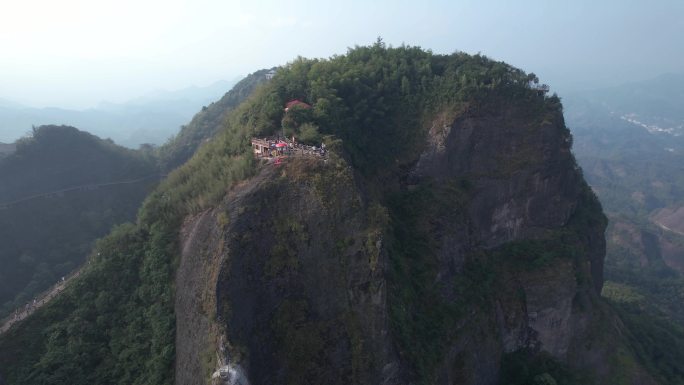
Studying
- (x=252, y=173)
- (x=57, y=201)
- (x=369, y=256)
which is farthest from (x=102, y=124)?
(x=369, y=256)

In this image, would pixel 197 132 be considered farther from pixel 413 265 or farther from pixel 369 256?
pixel 369 256

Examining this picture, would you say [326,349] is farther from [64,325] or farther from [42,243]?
[42,243]

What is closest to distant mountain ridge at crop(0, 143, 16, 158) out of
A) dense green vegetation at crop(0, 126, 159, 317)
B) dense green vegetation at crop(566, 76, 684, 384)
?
dense green vegetation at crop(0, 126, 159, 317)

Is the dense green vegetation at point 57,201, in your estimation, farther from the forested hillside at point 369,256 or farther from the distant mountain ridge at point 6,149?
the forested hillside at point 369,256

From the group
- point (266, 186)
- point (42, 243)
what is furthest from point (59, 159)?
point (266, 186)

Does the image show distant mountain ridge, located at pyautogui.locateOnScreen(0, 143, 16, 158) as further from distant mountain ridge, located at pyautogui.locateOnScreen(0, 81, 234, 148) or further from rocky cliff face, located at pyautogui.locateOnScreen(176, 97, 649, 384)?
distant mountain ridge, located at pyautogui.locateOnScreen(0, 81, 234, 148)

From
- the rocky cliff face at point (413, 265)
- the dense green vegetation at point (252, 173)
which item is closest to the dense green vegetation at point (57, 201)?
the dense green vegetation at point (252, 173)
